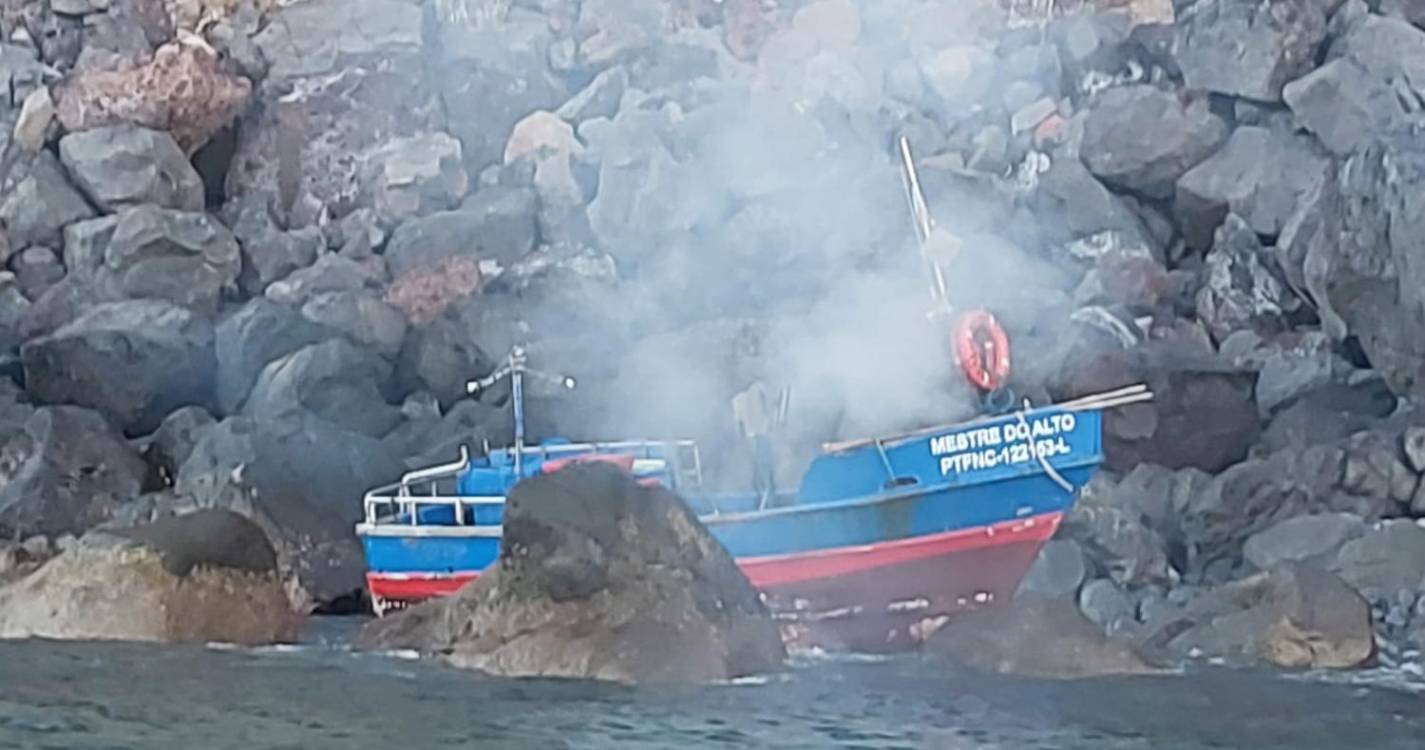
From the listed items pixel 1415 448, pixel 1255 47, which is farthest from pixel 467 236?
pixel 1415 448

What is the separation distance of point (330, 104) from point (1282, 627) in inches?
1329

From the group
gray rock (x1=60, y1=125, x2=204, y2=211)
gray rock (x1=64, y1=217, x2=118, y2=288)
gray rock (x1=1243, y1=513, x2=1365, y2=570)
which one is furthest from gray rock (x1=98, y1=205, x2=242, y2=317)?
gray rock (x1=1243, y1=513, x2=1365, y2=570)

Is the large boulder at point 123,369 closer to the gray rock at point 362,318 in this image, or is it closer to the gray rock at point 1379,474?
the gray rock at point 362,318

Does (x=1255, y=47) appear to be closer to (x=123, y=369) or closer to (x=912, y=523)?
(x=912, y=523)

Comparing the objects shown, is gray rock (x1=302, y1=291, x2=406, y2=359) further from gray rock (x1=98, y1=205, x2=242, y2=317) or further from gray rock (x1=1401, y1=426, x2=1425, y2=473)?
gray rock (x1=1401, y1=426, x2=1425, y2=473)

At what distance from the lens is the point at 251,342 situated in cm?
3656

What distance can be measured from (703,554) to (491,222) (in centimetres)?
2370

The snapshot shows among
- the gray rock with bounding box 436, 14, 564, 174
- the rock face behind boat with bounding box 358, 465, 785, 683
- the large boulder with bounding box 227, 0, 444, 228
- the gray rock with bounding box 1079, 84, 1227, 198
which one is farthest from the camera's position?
the gray rock with bounding box 436, 14, 564, 174

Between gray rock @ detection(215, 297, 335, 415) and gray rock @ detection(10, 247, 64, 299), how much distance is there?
21.3ft

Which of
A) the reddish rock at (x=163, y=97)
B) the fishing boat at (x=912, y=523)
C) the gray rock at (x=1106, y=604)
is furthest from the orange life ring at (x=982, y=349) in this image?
the reddish rock at (x=163, y=97)

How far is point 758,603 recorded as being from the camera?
20.4 meters

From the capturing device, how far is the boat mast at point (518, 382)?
26.3m

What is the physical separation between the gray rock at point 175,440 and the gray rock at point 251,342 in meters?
2.22

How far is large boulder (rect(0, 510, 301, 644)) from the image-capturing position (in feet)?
71.7
